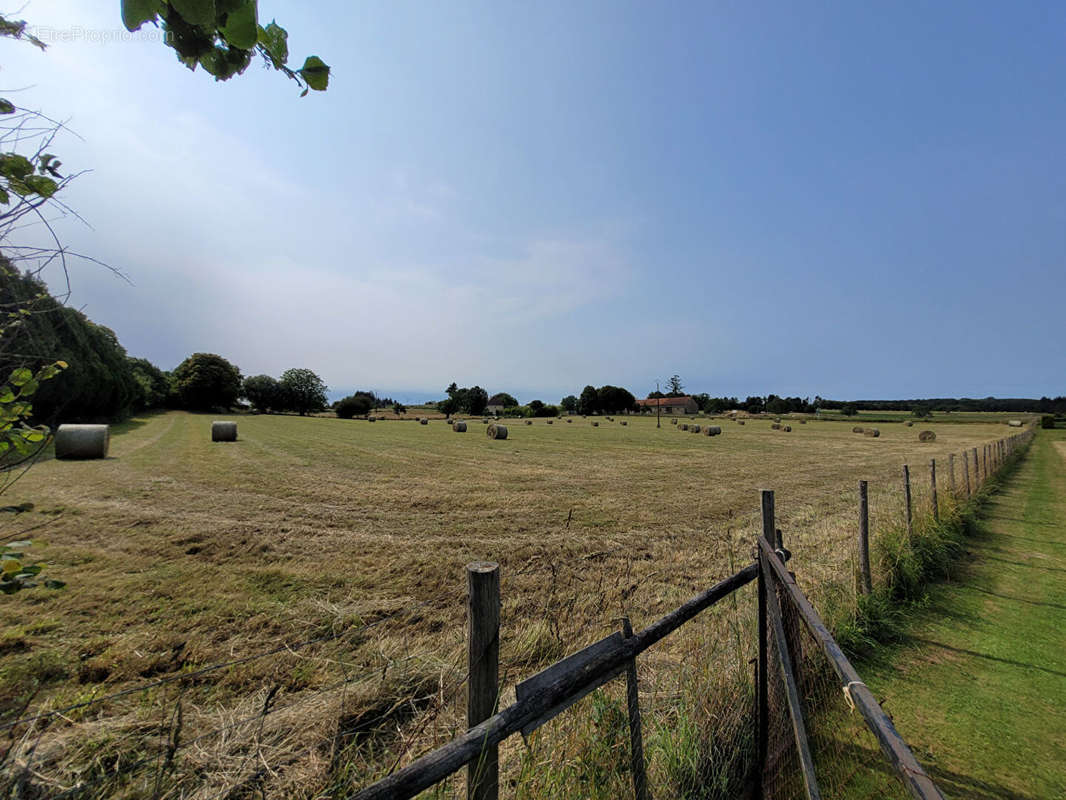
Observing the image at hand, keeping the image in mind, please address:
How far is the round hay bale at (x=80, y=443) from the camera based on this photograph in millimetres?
16547

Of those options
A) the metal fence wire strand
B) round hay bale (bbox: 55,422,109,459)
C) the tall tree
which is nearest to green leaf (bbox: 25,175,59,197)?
the metal fence wire strand

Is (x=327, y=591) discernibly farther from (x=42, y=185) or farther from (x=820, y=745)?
(x=820, y=745)

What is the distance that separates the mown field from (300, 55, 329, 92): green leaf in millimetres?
2008

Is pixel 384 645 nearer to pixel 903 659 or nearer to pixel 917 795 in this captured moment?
pixel 917 795

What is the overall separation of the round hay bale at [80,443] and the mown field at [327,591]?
3.13 m

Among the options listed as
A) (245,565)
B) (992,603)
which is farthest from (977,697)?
(245,565)

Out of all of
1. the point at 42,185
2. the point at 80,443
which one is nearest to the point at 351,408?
the point at 80,443

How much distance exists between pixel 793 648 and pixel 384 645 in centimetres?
372

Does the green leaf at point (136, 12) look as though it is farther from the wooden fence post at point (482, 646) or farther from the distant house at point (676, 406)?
the distant house at point (676, 406)

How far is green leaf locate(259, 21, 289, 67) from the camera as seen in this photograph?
1357mm

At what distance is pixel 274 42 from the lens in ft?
4.48

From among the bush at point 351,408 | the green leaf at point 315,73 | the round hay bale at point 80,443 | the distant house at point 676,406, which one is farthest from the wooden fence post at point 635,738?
the distant house at point 676,406

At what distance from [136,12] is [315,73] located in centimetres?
45

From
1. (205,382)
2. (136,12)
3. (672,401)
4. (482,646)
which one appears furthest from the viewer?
(672,401)
